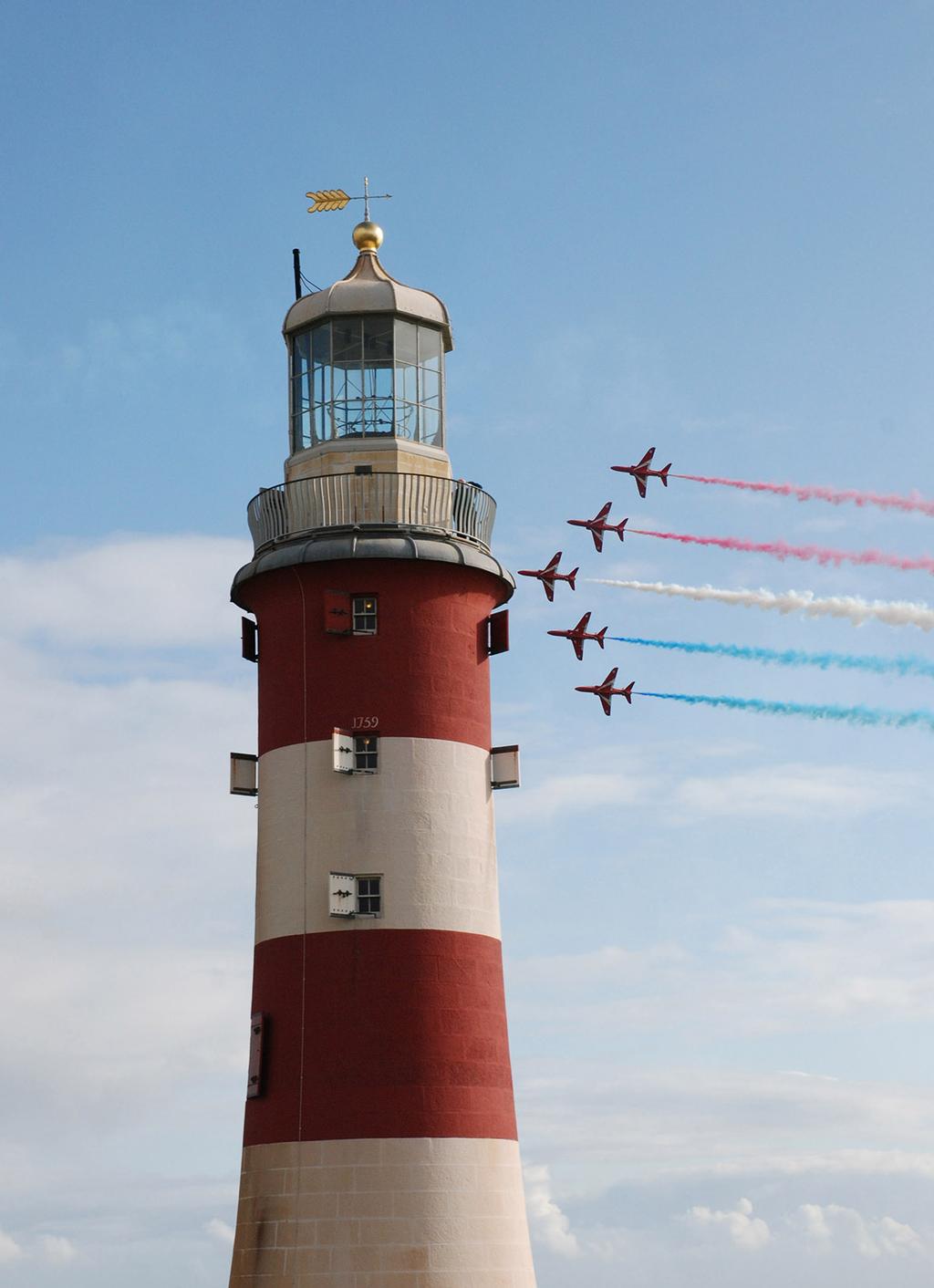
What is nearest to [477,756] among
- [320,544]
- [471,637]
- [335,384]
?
[471,637]

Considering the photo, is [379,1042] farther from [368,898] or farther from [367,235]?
[367,235]

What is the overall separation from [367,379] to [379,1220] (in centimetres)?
1693

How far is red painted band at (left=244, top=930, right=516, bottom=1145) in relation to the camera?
37.2 meters

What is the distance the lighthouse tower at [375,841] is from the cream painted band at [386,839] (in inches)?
1.9

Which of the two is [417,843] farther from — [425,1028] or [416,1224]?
[416,1224]

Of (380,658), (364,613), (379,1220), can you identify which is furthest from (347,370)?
(379,1220)

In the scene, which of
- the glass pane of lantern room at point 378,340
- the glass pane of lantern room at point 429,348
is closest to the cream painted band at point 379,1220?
the glass pane of lantern room at point 378,340

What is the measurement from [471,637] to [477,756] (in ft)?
8.17

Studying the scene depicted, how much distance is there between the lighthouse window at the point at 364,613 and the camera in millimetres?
39812

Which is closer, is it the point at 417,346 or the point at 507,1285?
the point at 507,1285

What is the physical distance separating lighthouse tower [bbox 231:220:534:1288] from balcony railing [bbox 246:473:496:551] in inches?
1.6

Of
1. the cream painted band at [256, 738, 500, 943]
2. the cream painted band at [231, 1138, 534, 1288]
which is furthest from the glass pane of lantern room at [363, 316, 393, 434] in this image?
the cream painted band at [231, 1138, 534, 1288]

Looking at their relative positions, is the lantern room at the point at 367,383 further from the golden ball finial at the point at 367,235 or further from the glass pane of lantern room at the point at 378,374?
the golden ball finial at the point at 367,235

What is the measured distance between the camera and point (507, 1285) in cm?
3706
